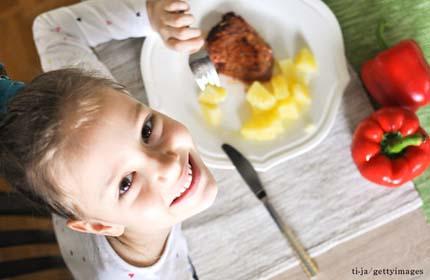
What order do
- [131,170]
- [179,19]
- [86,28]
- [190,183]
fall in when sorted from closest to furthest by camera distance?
[131,170] < [190,183] < [179,19] < [86,28]

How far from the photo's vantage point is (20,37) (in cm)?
113

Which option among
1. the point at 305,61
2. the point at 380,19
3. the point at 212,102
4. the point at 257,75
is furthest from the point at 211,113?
the point at 380,19

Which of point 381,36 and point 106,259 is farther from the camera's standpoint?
point 381,36

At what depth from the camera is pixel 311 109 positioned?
1.01 metres

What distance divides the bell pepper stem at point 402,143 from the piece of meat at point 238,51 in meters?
0.30

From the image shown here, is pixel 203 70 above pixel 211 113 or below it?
above

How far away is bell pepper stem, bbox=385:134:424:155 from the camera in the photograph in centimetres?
91

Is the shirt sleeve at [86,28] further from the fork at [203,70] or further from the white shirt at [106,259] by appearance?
the white shirt at [106,259]

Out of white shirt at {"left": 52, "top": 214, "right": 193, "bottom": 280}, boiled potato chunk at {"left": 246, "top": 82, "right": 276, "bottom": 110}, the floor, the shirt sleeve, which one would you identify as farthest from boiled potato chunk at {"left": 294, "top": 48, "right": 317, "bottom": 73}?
the floor

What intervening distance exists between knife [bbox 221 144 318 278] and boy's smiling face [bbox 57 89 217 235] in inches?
7.9

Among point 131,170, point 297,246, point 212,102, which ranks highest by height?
point 131,170

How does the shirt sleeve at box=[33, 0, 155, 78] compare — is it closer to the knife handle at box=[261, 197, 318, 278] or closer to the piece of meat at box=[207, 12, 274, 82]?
the piece of meat at box=[207, 12, 274, 82]

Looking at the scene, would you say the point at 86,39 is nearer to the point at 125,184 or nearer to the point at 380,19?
the point at 125,184

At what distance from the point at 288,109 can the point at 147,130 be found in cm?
39
